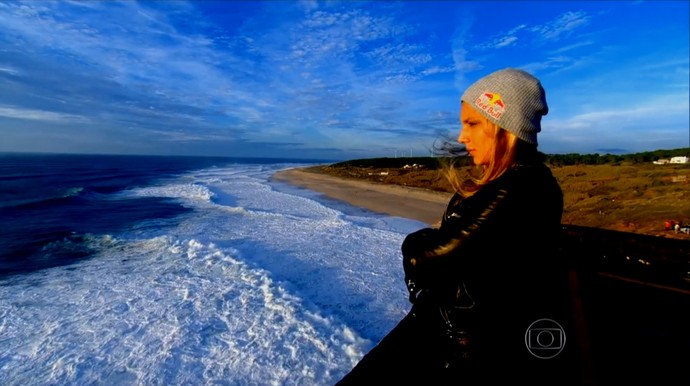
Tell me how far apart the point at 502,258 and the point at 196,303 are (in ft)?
21.2

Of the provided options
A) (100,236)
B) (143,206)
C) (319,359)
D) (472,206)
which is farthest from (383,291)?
(143,206)

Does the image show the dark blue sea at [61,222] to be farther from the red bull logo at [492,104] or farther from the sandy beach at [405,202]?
the red bull logo at [492,104]

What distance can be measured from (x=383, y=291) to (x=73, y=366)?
5017 millimetres

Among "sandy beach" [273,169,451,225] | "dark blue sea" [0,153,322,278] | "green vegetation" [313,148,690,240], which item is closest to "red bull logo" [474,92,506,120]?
"green vegetation" [313,148,690,240]

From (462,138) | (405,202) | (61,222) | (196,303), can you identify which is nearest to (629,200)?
(405,202)

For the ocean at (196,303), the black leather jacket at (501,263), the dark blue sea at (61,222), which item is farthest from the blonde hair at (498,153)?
the dark blue sea at (61,222)

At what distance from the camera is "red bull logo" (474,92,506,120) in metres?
1.51

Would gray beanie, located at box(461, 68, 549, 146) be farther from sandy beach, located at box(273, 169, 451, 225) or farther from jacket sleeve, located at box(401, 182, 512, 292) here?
sandy beach, located at box(273, 169, 451, 225)

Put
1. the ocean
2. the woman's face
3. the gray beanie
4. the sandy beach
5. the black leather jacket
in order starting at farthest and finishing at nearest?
the sandy beach < the ocean < the woman's face < the gray beanie < the black leather jacket

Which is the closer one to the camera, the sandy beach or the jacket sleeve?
the jacket sleeve

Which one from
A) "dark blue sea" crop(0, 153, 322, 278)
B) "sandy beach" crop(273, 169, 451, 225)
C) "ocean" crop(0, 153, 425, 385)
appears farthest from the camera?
"sandy beach" crop(273, 169, 451, 225)

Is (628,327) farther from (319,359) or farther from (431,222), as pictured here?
(431,222)

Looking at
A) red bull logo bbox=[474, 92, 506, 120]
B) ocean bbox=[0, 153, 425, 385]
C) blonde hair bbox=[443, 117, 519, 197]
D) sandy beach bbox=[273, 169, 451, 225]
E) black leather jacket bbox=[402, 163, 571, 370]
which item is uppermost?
red bull logo bbox=[474, 92, 506, 120]

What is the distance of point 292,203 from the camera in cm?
2127
